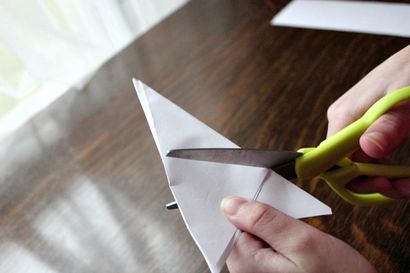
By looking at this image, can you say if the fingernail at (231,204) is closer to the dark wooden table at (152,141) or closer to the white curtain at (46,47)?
the dark wooden table at (152,141)

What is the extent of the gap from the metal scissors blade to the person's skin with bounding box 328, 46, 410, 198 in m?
0.07

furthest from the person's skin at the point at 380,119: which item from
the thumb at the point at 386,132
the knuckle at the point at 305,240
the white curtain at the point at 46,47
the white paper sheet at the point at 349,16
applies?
the white curtain at the point at 46,47

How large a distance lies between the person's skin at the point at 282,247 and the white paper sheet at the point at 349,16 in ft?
1.58

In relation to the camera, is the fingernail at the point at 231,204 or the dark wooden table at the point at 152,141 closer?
the fingernail at the point at 231,204

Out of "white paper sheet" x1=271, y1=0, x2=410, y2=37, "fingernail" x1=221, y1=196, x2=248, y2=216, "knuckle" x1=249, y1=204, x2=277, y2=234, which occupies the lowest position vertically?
"white paper sheet" x1=271, y1=0, x2=410, y2=37

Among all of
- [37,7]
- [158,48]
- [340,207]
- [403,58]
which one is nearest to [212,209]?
[340,207]

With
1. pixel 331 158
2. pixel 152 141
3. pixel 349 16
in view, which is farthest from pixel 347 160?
pixel 349 16

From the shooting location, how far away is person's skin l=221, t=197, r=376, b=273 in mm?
291

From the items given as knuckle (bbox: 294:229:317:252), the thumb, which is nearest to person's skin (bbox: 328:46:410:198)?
the thumb

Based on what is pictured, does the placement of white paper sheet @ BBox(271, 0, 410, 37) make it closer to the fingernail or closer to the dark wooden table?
the dark wooden table

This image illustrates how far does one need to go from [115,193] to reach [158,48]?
0.37 m

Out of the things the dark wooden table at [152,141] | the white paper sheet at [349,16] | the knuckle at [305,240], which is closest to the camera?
the knuckle at [305,240]

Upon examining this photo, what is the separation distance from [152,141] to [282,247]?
0.32 meters

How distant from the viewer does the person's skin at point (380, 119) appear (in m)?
0.34
